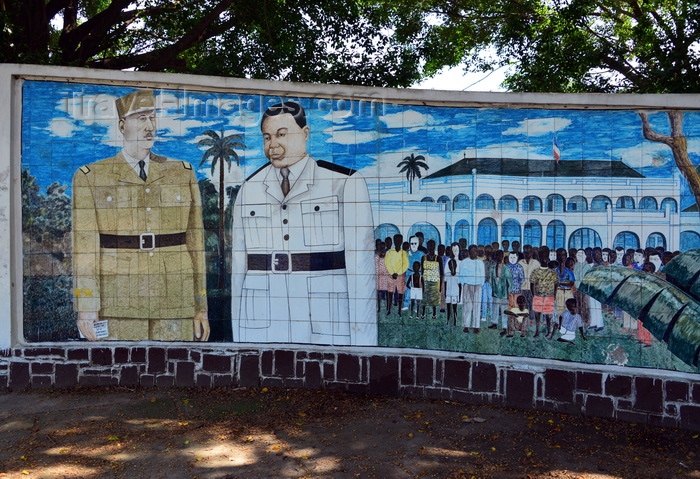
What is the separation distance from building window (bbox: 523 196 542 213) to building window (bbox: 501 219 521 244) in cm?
15

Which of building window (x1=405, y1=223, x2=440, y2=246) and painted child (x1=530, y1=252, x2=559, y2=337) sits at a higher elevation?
building window (x1=405, y1=223, x2=440, y2=246)

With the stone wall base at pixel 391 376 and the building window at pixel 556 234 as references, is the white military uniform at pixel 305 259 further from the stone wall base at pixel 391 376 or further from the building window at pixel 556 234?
the building window at pixel 556 234

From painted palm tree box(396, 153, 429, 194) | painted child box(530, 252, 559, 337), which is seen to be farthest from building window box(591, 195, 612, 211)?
painted palm tree box(396, 153, 429, 194)

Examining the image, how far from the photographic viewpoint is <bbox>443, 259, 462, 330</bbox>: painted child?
5.23 metres

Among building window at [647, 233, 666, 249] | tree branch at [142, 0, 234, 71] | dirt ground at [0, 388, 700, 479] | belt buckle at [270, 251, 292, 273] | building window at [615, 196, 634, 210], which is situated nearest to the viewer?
dirt ground at [0, 388, 700, 479]

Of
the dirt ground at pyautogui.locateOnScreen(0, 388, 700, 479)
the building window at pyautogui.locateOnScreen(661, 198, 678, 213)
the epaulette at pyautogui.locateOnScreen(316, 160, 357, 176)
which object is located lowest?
the dirt ground at pyautogui.locateOnScreen(0, 388, 700, 479)

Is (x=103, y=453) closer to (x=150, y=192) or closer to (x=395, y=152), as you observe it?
(x=150, y=192)

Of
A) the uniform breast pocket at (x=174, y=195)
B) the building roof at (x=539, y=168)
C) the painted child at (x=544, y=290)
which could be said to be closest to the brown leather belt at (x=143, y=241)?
the uniform breast pocket at (x=174, y=195)

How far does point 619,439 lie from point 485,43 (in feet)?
39.7

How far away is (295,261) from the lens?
5637 mm

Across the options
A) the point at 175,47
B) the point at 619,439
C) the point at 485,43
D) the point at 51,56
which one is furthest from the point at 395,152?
the point at 485,43

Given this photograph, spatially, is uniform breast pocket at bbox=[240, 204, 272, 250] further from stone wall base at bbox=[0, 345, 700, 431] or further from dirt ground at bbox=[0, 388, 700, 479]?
dirt ground at bbox=[0, 388, 700, 479]

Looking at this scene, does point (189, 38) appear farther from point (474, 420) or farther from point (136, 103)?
point (474, 420)

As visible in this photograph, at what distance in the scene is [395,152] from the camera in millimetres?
5402
